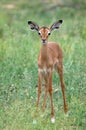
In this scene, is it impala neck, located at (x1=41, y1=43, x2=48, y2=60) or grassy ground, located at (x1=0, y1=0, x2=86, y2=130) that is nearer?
grassy ground, located at (x1=0, y1=0, x2=86, y2=130)

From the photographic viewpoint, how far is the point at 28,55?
32.1 ft

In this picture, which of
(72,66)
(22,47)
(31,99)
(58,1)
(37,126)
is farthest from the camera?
(58,1)

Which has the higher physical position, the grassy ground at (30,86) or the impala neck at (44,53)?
the impala neck at (44,53)

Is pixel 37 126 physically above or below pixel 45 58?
below

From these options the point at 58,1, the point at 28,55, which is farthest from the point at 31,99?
the point at 58,1

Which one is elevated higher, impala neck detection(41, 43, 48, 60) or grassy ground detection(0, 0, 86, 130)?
impala neck detection(41, 43, 48, 60)

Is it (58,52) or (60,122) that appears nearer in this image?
(60,122)

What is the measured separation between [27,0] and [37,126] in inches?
686

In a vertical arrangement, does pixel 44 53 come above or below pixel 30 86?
above

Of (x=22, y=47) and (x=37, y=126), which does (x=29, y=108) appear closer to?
(x=37, y=126)

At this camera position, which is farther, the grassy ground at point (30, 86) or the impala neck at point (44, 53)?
the impala neck at point (44, 53)

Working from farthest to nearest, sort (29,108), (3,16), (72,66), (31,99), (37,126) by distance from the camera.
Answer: (3,16) → (72,66) → (31,99) → (29,108) → (37,126)

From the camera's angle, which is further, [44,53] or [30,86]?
[30,86]

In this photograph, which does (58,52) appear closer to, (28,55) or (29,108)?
(29,108)
